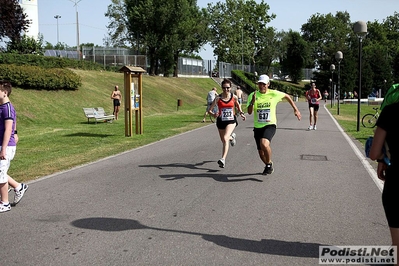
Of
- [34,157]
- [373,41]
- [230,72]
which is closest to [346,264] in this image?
[34,157]

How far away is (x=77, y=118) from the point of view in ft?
83.6

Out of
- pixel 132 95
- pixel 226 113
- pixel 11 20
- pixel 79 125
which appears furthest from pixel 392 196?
pixel 11 20

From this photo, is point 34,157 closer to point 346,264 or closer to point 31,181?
point 31,181

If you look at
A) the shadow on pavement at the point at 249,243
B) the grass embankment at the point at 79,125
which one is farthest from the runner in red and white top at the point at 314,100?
the shadow on pavement at the point at 249,243

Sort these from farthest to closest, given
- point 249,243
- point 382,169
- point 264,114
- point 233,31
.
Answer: point 233,31 → point 264,114 → point 249,243 → point 382,169

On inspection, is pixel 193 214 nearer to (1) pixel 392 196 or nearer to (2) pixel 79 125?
(1) pixel 392 196

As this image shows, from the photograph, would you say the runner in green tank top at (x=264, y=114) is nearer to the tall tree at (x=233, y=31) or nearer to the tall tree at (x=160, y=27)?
the tall tree at (x=160, y=27)

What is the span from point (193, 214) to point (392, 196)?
2936 mm

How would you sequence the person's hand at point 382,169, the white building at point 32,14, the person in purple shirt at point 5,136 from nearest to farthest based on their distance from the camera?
the person's hand at point 382,169, the person in purple shirt at point 5,136, the white building at point 32,14

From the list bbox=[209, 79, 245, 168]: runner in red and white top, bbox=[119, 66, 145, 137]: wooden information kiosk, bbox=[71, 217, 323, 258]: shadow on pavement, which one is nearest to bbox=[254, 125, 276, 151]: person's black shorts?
bbox=[209, 79, 245, 168]: runner in red and white top

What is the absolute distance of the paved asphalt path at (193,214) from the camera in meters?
4.62

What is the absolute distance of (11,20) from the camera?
101ft

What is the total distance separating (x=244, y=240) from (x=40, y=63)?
96.7 feet

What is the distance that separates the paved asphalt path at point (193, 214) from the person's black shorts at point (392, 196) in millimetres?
1018
